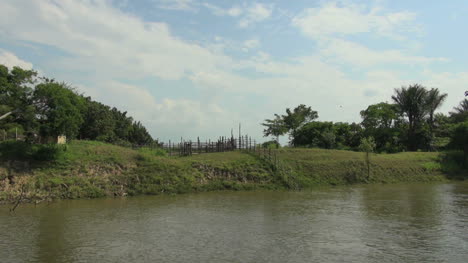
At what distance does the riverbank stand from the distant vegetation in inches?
436

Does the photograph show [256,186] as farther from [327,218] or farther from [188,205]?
[327,218]

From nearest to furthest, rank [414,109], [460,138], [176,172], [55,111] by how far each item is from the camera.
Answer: [55,111] → [176,172] → [460,138] → [414,109]

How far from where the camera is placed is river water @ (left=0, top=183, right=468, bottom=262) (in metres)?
12.4

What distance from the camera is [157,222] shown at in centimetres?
1792

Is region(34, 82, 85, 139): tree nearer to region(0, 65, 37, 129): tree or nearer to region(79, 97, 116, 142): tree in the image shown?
region(0, 65, 37, 129): tree

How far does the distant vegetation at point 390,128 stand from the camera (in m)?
50.1

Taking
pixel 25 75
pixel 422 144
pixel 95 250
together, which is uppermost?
pixel 25 75

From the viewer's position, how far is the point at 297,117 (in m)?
57.1

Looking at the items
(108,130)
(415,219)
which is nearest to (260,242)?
(415,219)

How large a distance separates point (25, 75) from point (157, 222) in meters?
23.8

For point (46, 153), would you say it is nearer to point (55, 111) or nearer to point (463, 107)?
point (55, 111)

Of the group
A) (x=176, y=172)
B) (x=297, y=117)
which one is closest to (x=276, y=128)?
(x=297, y=117)

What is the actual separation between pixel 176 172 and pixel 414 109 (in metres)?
36.0

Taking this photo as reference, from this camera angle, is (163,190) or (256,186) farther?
(256,186)
